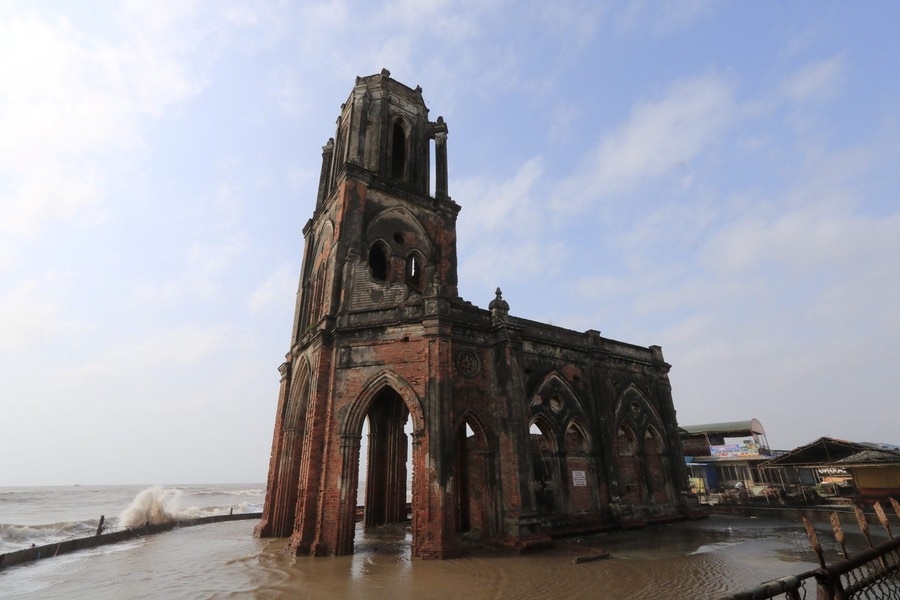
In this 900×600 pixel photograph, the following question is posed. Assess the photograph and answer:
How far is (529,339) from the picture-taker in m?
17.9

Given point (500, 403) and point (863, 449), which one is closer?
point (500, 403)

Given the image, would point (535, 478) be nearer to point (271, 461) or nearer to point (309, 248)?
point (271, 461)

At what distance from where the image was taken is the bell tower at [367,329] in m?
14.1

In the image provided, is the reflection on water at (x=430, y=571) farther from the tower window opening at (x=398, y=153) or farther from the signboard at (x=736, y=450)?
the signboard at (x=736, y=450)

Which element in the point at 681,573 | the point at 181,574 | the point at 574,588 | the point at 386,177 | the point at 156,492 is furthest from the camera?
the point at 156,492

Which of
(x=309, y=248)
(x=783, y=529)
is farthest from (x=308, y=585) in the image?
(x=783, y=529)

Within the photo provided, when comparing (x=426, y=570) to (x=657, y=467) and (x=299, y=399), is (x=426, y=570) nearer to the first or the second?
(x=299, y=399)

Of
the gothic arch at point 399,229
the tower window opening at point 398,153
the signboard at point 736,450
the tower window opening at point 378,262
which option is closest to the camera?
the gothic arch at point 399,229

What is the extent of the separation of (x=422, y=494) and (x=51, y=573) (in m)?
10.7

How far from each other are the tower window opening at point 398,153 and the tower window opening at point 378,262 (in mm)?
4837

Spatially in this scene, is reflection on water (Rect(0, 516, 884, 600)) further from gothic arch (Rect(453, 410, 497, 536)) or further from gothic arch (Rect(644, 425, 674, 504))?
gothic arch (Rect(644, 425, 674, 504))

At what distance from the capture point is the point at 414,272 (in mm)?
20562

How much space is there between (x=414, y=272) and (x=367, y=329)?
557 cm

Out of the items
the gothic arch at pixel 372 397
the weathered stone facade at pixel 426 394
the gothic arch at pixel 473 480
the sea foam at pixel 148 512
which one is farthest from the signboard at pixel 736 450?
the sea foam at pixel 148 512
